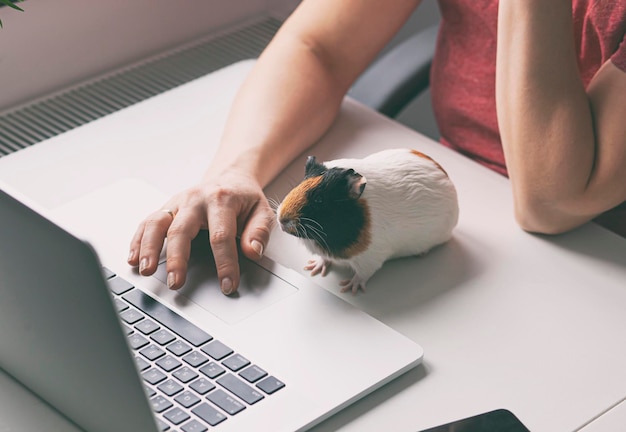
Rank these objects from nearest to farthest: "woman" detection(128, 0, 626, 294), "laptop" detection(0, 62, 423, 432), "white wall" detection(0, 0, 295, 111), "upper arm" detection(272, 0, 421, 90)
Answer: "laptop" detection(0, 62, 423, 432) → "woman" detection(128, 0, 626, 294) → "upper arm" detection(272, 0, 421, 90) → "white wall" detection(0, 0, 295, 111)

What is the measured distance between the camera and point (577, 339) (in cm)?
77

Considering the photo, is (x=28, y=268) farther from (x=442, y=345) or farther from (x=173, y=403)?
(x=442, y=345)

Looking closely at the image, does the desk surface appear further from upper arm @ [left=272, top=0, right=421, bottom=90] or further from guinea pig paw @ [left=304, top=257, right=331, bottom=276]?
upper arm @ [left=272, top=0, right=421, bottom=90]

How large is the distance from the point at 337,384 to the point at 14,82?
76cm

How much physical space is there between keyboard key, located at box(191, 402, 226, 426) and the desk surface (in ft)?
0.27

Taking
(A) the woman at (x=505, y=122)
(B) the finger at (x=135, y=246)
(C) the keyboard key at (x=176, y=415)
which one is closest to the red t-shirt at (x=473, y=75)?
(A) the woman at (x=505, y=122)

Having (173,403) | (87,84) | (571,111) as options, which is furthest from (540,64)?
(87,84)

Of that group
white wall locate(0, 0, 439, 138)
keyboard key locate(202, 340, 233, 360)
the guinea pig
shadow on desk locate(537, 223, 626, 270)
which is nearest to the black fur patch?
the guinea pig

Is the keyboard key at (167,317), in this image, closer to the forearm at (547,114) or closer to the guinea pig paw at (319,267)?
the guinea pig paw at (319,267)

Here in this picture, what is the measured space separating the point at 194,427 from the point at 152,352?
0.09 meters

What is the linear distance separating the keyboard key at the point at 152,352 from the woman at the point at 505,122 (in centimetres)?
9

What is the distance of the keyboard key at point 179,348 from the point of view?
2.38ft

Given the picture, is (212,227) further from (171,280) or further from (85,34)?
(85,34)

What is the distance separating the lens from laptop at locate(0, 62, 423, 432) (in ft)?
1.78
